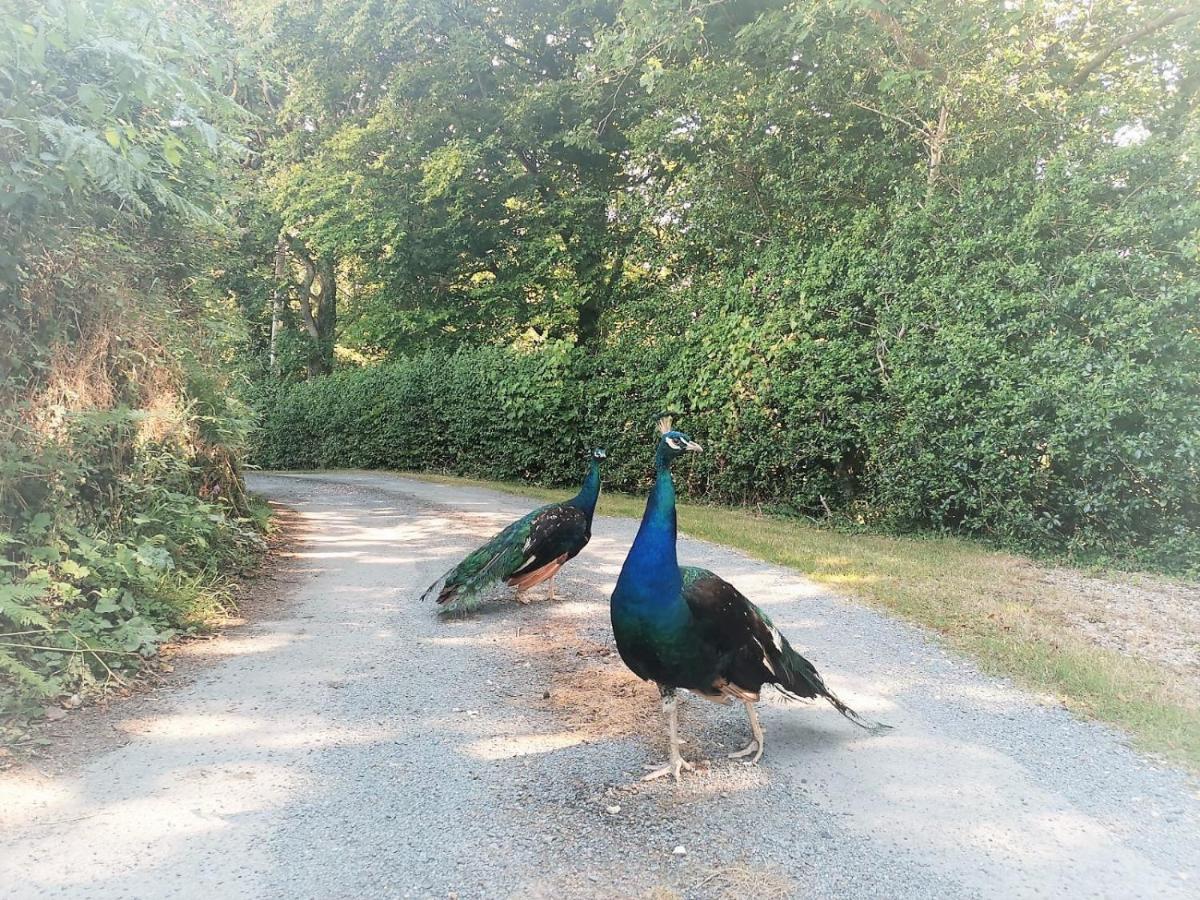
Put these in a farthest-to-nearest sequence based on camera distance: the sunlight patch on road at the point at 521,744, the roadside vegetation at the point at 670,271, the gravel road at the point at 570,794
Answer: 1. the roadside vegetation at the point at 670,271
2. the sunlight patch on road at the point at 521,744
3. the gravel road at the point at 570,794

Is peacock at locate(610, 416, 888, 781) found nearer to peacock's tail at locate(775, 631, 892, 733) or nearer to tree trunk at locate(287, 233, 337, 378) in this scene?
peacock's tail at locate(775, 631, 892, 733)

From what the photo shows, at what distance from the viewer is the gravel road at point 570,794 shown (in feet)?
9.57

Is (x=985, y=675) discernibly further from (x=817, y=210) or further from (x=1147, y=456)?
(x=817, y=210)

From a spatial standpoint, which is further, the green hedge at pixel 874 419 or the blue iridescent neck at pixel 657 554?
the green hedge at pixel 874 419

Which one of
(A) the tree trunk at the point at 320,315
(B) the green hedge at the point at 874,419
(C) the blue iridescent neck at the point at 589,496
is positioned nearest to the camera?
(C) the blue iridescent neck at the point at 589,496

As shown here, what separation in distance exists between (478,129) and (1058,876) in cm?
2210

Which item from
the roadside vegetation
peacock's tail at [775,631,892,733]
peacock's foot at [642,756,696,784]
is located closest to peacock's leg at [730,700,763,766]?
peacock's tail at [775,631,892,733]

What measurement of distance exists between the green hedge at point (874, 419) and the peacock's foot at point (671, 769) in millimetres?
7057

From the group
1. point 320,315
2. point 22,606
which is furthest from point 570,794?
point 320,315

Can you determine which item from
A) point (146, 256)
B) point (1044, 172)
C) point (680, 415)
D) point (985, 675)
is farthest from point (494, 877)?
point (680, 415)

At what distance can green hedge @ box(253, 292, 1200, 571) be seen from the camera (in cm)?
835

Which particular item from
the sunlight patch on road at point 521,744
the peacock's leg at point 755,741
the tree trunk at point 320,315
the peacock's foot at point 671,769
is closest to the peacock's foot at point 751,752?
the peacock's leg at point 755,741

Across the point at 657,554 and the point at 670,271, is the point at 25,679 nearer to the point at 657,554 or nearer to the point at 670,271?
the point at 657,554

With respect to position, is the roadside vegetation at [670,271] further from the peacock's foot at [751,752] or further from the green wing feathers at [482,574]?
the peacock's foot at [751,752]
